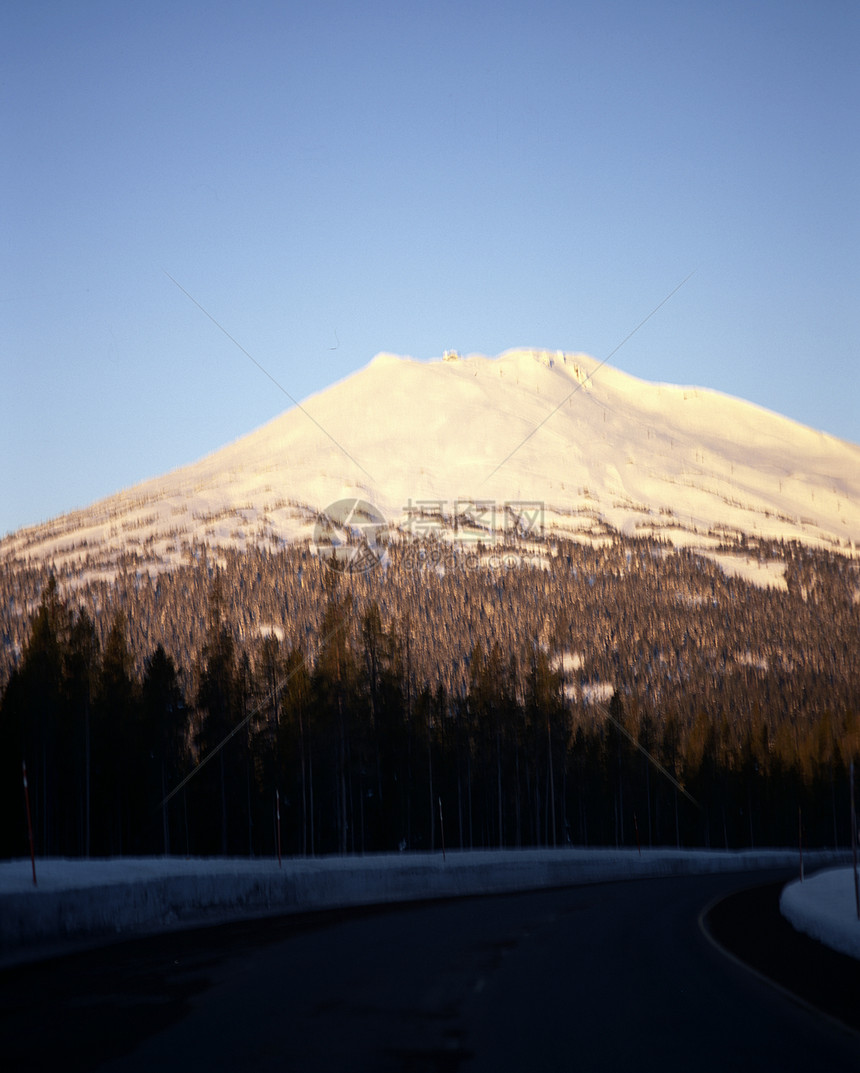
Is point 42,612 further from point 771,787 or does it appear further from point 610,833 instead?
point 771,787

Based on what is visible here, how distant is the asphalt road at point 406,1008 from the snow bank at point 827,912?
5.24ft

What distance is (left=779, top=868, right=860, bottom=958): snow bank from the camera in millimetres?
14273

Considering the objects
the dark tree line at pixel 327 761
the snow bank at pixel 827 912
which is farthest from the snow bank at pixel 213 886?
the dark tree line at pixel 327 761

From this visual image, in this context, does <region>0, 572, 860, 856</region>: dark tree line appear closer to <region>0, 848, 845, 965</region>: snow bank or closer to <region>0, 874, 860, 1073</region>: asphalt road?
<region>0, 848, 845, 965</region>: snow bank

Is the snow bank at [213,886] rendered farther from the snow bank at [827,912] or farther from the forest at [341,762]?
the forest at [341,762]

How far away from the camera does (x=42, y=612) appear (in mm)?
57688

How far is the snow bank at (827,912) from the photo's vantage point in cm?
1427

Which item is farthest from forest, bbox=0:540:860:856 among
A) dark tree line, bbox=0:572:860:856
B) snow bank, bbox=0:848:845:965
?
snow bank, bbox=0:848:845:965

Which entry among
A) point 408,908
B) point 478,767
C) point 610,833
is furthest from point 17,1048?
point 610,833

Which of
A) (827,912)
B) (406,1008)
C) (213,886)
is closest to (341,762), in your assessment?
(213,886)

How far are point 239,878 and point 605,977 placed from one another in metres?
10.5

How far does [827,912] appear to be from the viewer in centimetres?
1700

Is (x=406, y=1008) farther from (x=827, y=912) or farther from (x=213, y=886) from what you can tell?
(x=213, y=886)

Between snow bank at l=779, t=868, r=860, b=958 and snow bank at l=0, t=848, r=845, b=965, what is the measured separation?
908cm
